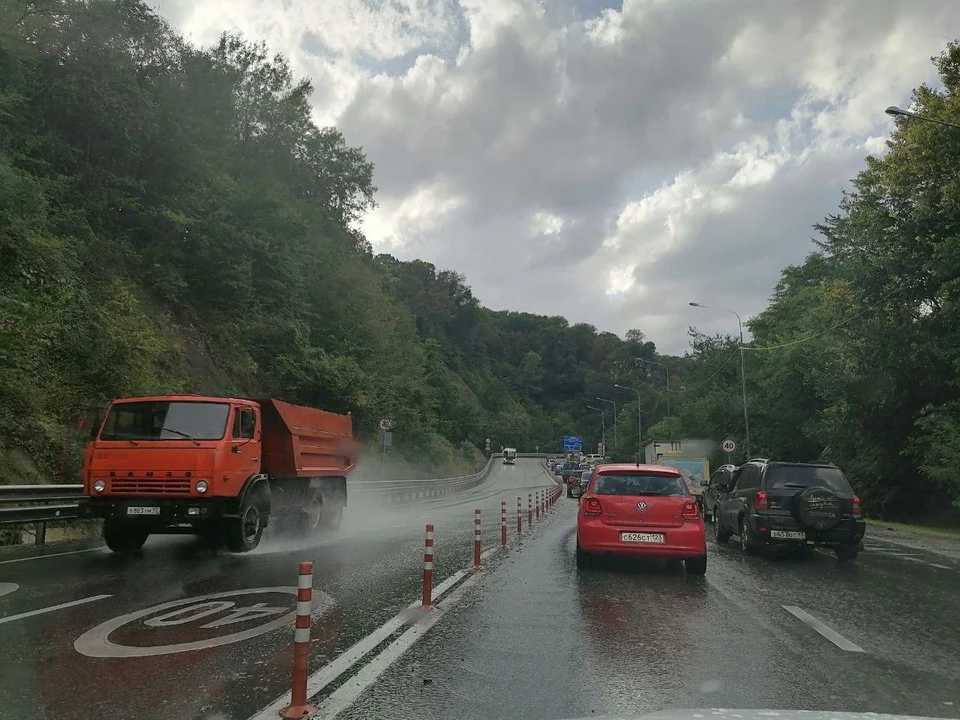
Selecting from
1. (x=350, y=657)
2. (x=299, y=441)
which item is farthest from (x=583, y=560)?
(x=350, y=657)

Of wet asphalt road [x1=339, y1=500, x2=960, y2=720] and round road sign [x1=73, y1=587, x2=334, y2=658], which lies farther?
round road sign [x1=73, y1=587, x2=334, y2=658]

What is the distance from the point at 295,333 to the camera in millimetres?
33531

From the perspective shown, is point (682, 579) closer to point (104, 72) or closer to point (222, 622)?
point (222, 622)

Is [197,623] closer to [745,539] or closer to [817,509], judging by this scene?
[817,509]

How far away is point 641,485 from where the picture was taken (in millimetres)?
11117

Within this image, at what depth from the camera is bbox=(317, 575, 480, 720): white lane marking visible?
4570mm

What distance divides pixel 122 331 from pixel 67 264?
3.69 m

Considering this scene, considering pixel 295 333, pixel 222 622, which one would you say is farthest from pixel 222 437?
pixel 295 333

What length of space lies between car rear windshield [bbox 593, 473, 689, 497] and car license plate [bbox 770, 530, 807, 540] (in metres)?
2.97

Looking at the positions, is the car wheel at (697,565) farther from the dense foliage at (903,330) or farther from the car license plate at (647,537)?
the dense foliage at (903,330)

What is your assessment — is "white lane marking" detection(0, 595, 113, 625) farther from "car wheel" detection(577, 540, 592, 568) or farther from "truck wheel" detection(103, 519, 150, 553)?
"car wheel" detection(577, 540, 592, 568)

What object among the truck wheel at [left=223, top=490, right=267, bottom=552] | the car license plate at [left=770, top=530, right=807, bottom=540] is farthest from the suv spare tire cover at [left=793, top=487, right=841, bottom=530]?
the truck wheel at [left=223, top=490, right=267, bottom=552]

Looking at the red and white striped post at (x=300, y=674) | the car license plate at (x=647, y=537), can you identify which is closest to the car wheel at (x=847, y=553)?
the car license plate at (x=647, y=537)

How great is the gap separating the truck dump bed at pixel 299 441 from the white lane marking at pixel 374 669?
6.30 metres
